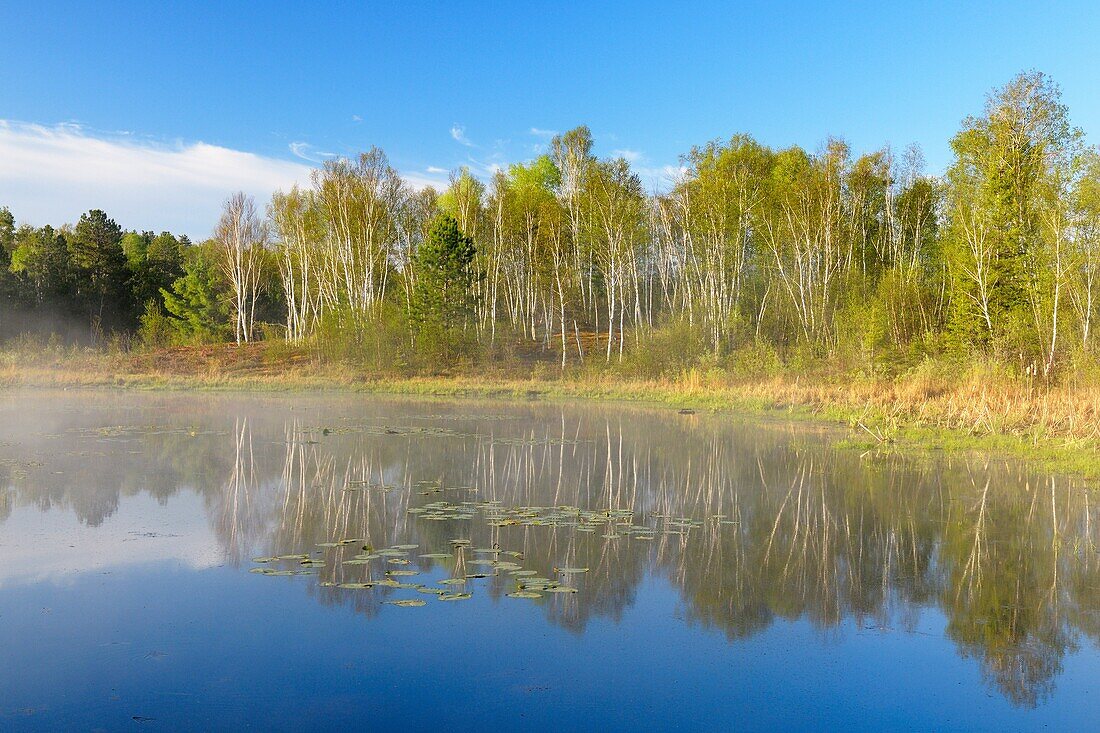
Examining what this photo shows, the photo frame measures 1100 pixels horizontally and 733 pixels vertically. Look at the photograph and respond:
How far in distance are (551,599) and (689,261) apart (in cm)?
3984

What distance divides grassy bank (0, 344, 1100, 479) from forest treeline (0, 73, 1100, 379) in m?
1.85

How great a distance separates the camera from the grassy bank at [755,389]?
17438 mm

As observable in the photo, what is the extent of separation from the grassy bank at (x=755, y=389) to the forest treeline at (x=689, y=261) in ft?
6.06

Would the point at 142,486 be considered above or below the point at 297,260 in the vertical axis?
below

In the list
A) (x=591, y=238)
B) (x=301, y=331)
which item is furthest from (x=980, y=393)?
(x=301, y=331)

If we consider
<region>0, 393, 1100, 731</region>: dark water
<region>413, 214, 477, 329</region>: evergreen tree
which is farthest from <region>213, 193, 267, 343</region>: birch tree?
<region>0, 393, 1100, 731</region>: dark water

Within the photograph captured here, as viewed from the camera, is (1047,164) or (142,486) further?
(1047,164)

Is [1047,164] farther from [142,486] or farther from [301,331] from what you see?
[301,331]

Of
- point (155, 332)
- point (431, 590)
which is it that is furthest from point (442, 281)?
point (431, 590)

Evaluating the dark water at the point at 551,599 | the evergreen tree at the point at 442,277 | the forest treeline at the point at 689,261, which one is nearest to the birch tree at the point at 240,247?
the forest treeline at the point at 689,261

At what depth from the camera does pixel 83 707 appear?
5113mm

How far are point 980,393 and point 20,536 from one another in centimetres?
1963

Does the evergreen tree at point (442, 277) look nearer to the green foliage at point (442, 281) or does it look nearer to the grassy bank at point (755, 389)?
the green foliage at point (442, 281)

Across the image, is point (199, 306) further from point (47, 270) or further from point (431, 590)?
point (431, 590)
